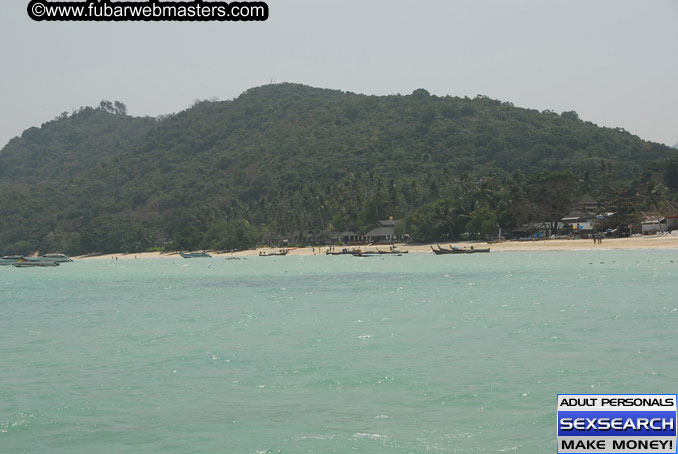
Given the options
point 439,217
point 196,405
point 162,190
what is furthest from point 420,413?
point 162,190

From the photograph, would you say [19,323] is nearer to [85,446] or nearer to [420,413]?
[85,446]

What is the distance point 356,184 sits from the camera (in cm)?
12606

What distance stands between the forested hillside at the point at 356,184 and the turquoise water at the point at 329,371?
6644 cm

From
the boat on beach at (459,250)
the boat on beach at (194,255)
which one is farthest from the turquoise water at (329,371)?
the boat on beach at (194,255)

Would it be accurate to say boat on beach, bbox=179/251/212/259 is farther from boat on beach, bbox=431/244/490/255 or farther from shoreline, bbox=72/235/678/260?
boat on beach, bbox=431/244/490/255

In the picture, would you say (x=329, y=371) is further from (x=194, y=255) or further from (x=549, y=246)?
(x=194, y=255)

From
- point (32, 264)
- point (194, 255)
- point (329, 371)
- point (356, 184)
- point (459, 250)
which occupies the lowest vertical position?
point (329, 371)

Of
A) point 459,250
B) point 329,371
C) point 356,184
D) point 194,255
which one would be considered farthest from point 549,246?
point 329,371

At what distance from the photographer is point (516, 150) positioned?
156375mm

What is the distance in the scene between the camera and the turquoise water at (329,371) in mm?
12492

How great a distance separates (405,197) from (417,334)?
362 feet

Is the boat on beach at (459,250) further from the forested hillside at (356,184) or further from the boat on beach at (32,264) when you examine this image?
the boat on beach at (32,264)

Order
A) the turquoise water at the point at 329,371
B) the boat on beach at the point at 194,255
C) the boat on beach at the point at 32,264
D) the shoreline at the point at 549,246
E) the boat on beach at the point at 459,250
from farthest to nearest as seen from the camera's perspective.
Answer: the boat on beach at the point at 194,255 < the boat on beach at the point at 32,264 < the boat on beach at the point at 459,250 < the shoreline at the point at 549,246 < the turquoise water at the point at 329,371

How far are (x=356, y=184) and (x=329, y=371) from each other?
358ft
